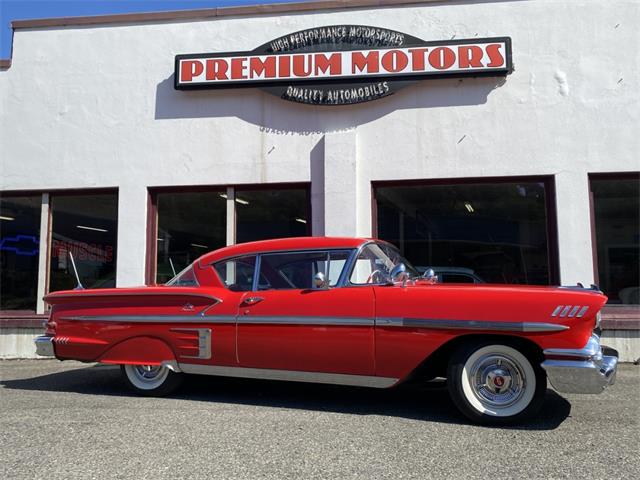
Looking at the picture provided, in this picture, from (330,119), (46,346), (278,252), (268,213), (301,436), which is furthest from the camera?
(268,213)

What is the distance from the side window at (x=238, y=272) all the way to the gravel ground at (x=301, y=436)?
1.09m

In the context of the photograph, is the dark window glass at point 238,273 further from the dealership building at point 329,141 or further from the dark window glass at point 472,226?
the dark window glass at point 472,226

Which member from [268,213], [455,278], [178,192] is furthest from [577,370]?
[178,192]

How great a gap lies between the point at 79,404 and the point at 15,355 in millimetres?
4233

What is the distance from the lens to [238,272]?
5160 millimetres

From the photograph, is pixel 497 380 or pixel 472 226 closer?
pixel 497 380

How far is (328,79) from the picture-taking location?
8.30 meters

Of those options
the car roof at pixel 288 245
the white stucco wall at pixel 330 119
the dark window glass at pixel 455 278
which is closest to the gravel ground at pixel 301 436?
the car roof at pixel 288 245

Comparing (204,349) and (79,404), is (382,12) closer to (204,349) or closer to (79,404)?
(204,349)

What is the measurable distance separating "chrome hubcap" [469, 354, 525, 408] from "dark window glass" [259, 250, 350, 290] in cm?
141

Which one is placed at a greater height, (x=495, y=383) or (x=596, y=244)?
(x=596, y=244)

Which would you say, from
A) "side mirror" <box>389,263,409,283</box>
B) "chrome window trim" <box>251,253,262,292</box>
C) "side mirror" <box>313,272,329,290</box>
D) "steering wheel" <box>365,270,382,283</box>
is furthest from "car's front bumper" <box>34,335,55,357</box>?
"side mirror" <box>389,263,409,283</box>

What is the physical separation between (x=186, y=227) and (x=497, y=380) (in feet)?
20.0

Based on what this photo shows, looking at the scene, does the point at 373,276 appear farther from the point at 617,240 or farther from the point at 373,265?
the point at 617,240
